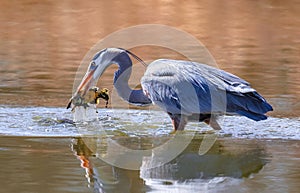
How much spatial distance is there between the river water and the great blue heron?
0.26 metres

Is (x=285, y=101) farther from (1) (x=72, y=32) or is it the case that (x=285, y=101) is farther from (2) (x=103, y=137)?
(1) (x=72, y=32)

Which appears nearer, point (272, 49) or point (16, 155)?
point (16, 155)

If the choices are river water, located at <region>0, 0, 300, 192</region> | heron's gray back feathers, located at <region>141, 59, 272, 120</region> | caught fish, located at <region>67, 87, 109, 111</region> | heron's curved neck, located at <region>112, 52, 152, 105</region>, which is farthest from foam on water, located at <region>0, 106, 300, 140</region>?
heron's gray back feathers, located at <region>141, 59, 272, 120</region>

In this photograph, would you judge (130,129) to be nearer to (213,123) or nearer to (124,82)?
(124,82)

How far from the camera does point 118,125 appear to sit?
26.8 feet

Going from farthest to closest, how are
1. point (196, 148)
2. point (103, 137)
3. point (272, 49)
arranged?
point (272, 49), point (103, 137), point (196, 148)

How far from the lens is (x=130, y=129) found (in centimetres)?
797

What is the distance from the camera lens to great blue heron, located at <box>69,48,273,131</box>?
7.25m

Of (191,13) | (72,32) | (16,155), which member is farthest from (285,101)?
(191,13)

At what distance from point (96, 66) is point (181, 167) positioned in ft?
5.91

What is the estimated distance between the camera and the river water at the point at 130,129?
598 cm

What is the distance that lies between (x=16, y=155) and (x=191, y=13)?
40.3 ft

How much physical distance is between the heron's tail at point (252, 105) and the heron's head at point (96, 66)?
1.37 m

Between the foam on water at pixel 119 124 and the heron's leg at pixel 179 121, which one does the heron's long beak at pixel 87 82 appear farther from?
the heron's leg at pixel 179 121
